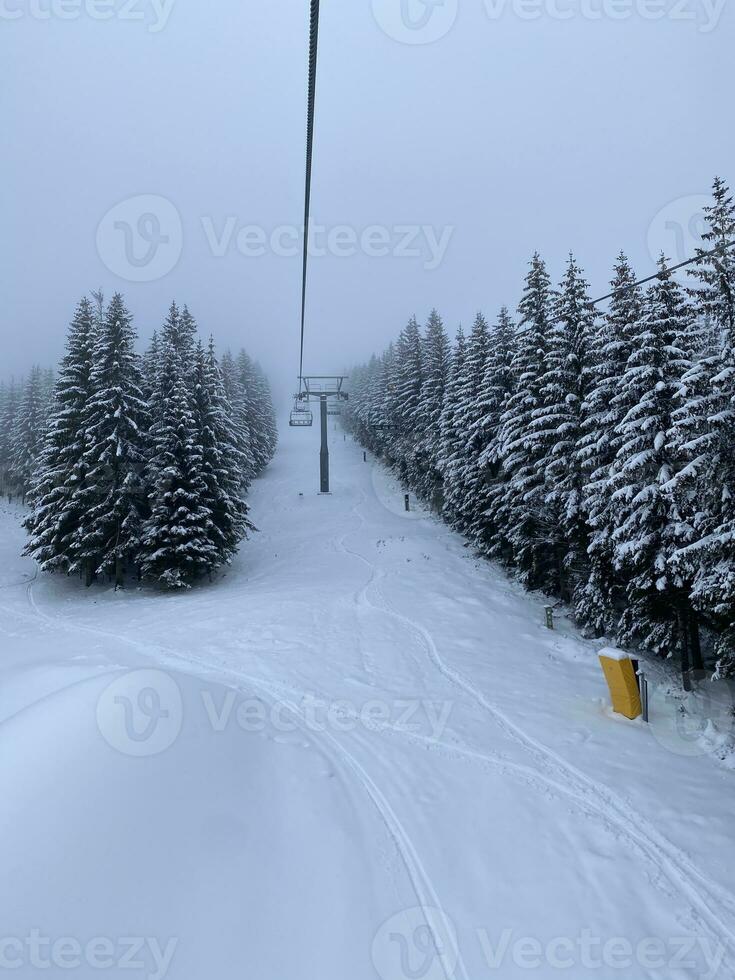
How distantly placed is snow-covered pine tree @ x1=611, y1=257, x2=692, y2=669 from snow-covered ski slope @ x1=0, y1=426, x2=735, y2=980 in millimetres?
3944

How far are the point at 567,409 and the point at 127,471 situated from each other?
19.2 meters

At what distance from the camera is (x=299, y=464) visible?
198 ft

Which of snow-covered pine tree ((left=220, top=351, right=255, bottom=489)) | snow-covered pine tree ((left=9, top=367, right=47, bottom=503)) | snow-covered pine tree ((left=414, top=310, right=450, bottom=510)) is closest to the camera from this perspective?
snow-covered pine tree ((left=414, top=310, right=450, bottom=510))

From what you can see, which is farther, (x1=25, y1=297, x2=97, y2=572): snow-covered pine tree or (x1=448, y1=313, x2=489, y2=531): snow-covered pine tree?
(x1=448, y1=313, x2=489, y2=531): snow-covered pine tree


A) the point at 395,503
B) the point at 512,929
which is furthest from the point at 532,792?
the point at 395,503

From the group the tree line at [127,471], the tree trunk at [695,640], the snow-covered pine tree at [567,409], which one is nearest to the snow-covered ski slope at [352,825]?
the tree trunk at [695,640]

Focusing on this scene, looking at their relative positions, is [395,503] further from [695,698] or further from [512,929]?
[512,929]

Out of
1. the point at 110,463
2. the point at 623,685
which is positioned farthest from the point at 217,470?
the point at 623,685

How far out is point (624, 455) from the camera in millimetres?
13250

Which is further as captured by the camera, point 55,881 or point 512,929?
point 512,929

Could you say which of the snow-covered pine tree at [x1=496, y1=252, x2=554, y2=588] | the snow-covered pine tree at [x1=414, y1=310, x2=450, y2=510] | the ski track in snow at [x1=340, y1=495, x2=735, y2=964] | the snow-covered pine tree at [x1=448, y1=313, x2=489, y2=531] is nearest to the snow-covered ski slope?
the ski track in snow at [x1=340, y1=495, x2=735, y2=964]

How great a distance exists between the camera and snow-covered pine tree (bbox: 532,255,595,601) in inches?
655

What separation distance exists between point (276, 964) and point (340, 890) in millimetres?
1023

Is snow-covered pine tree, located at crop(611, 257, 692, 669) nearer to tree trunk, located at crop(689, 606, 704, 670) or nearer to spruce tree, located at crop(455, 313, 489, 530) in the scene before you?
tree trunk, located at crop(689, 606, 704, 670)
